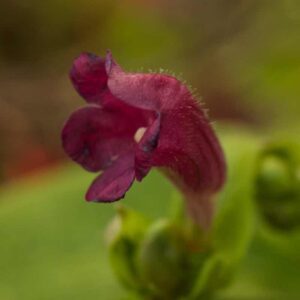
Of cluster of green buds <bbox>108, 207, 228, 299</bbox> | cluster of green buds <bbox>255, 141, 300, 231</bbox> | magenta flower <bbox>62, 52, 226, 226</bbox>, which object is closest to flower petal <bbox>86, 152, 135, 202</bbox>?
magenta flower <bbox>62, 52, 226, 226</bbox>

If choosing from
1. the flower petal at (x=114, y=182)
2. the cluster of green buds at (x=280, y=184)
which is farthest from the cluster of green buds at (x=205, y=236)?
the flower petal at (x=114, y=182)

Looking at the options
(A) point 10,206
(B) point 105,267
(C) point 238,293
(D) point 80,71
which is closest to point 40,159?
(A) point 10,206

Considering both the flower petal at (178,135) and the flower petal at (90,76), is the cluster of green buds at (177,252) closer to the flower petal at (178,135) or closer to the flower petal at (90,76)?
the flower petal at (178,135)

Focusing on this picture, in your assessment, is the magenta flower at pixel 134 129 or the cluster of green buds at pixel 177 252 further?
the cluster of green buds at pixel 177 252

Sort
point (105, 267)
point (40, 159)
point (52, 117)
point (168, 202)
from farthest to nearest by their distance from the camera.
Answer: point (52, 117), point (40, 159), point (168, 202), point (105, 267)

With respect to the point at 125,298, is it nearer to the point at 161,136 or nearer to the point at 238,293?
the point at 238,293

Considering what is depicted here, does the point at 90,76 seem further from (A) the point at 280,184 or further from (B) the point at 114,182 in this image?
(A) the point at 280,184

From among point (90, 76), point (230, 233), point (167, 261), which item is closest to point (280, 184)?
point (230, 233)
